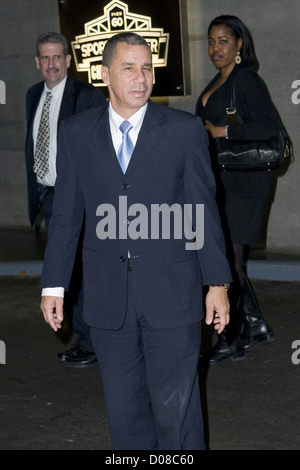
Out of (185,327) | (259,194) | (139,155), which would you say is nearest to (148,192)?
(139,155)

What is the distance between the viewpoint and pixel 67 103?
20.5ft

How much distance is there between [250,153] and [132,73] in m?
2.14

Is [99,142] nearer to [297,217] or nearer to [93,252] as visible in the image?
[93,252]

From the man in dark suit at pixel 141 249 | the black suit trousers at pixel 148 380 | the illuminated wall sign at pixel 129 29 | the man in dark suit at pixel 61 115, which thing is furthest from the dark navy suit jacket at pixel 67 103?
the illuminated wall sign at pixel 129 29

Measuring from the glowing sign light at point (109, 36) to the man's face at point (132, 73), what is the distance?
20.5 ft

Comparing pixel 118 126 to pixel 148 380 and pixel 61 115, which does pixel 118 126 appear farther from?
pixel 61 115

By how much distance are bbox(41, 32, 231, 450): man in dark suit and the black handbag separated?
1.92m

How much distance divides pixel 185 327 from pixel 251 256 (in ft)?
18.0

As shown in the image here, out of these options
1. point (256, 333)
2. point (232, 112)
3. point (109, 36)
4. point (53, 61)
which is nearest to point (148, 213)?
point (232, 112)

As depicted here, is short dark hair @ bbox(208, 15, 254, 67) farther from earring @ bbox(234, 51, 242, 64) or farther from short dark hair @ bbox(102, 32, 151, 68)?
short dark hair @ bbox(102, 32, 151, 68)

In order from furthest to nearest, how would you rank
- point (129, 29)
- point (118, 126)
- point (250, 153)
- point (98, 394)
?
1. point (129, 29)
2. point (250, 153)
3. point (98, 394)
4. point (118, 126)

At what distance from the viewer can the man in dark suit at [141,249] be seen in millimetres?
3801
